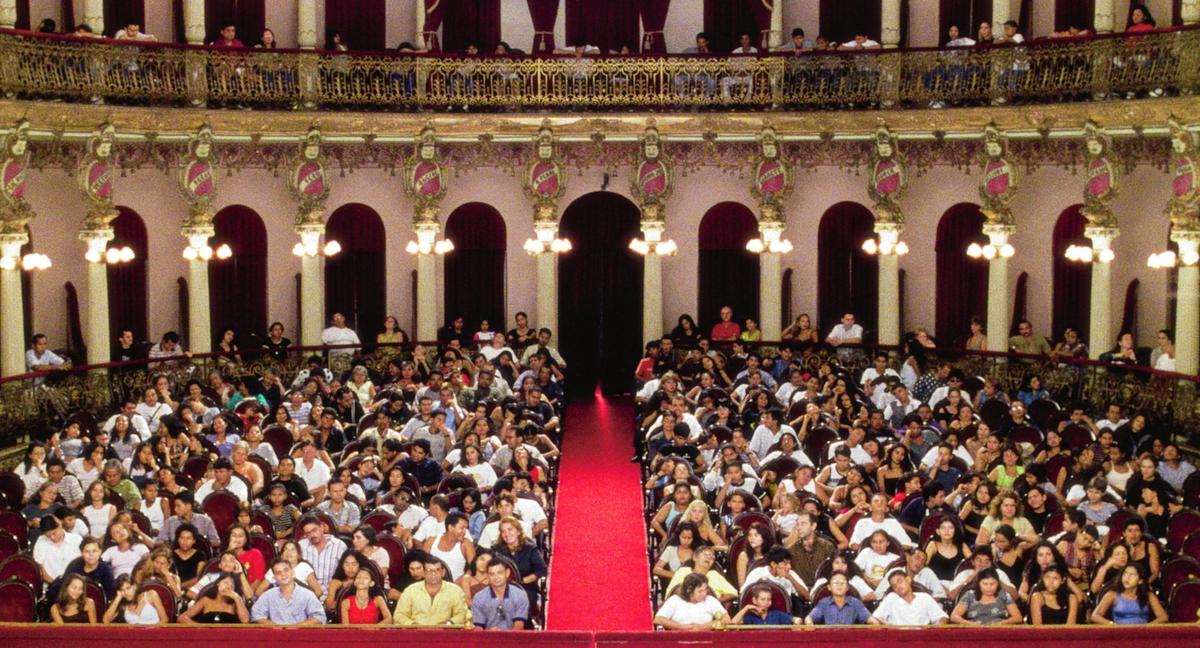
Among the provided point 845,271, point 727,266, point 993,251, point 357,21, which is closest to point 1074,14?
point 993,251

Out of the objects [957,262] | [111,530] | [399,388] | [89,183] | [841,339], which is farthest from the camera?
[957,262]

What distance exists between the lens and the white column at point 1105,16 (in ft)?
88.3

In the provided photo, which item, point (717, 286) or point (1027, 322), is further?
point (717, 286)

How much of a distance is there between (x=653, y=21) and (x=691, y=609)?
1865cm

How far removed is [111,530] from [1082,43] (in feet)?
59.4

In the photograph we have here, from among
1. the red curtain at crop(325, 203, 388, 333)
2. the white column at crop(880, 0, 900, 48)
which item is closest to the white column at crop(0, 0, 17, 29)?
the red curtain at crop(325, 203, 388, 333)

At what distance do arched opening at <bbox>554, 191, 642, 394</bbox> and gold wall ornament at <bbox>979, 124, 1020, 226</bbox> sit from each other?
22.8 ft

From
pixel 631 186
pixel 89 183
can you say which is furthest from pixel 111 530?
pixel 631 186

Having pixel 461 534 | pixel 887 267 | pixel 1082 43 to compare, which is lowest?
pixel 461 534

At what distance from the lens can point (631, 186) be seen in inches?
1140

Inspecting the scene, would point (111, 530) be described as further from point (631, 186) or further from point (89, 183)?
point (631, 186)

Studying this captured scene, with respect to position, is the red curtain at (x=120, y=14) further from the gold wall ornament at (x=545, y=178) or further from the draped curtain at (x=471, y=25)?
the gold wall ornament at (x=545, y=178)

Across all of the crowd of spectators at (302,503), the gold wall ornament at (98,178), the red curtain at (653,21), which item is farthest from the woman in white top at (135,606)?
the red curtain at (653,21)

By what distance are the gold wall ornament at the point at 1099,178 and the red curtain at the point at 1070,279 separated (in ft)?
8.22
